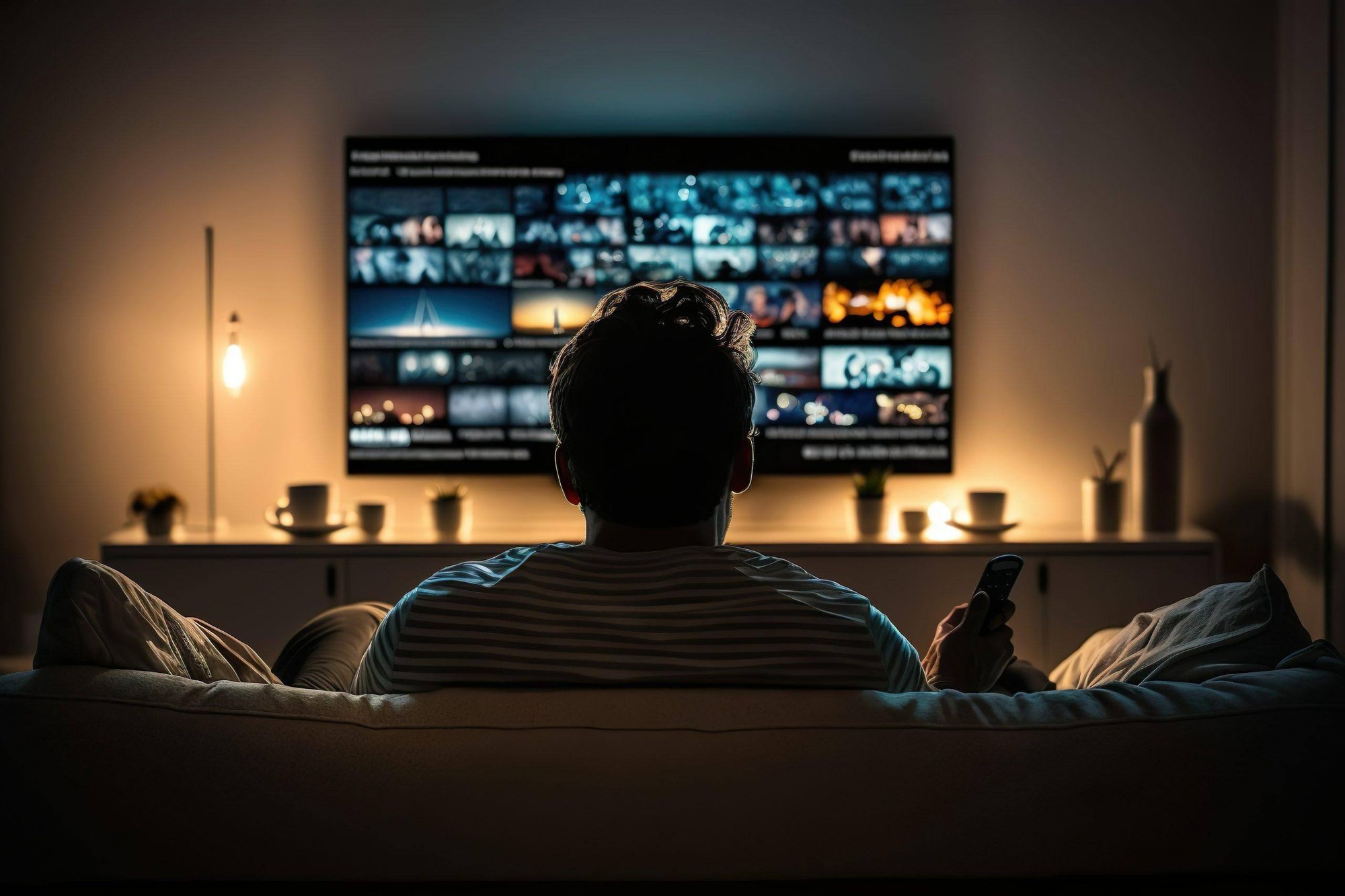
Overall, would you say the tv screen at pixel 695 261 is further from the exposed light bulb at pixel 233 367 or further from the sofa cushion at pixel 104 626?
the sofa cushion at pixel 104 626

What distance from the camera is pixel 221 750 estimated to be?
2.97 ft

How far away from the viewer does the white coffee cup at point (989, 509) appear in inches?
127

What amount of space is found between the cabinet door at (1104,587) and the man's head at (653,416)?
85.4 inches

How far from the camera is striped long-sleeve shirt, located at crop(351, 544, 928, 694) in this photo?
1014 mm

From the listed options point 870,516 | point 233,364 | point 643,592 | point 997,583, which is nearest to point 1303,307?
point 870,516

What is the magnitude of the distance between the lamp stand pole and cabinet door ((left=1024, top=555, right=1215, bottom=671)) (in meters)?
2.64

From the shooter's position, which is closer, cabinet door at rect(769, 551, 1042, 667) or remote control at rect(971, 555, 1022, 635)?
remote control at rect(971, 555, 1022, 635)

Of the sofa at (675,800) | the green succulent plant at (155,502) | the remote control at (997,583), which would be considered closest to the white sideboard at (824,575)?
the green succulent plant at (155,502)

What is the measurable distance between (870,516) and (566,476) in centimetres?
211

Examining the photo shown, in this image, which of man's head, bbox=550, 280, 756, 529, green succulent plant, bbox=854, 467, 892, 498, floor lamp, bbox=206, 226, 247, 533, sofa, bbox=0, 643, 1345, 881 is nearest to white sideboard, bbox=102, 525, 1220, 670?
green succulent plant, bbox=854, 467, 892, 498

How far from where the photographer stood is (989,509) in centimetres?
321

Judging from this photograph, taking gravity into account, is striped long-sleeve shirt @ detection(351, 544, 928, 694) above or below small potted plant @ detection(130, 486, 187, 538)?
above

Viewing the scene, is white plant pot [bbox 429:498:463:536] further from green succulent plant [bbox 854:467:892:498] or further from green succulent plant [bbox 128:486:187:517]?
green succulent plant [bbox 854:467:892:498]

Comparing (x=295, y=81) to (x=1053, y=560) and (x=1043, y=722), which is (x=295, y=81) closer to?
(x=1053, y=560)
